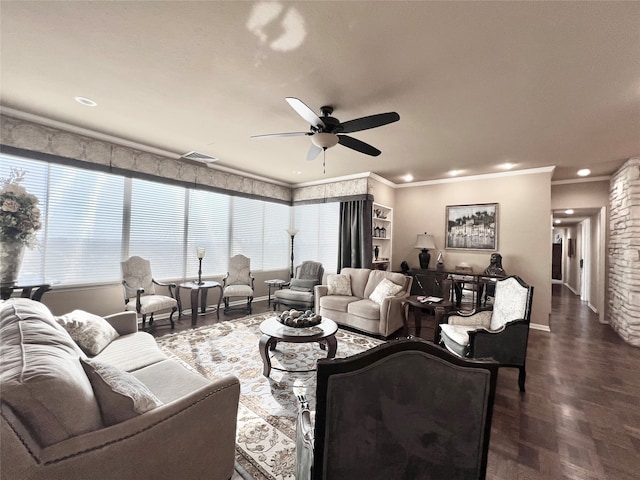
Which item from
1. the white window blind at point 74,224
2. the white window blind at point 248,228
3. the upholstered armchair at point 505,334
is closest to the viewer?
the upholstered armchair at point 505,334

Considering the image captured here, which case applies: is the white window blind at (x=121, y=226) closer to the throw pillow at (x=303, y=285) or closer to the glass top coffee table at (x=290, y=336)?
the throw pillow at (x=303, y=285)

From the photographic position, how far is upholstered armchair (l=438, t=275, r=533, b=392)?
8.24ft

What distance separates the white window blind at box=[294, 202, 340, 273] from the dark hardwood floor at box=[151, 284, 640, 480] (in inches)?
133

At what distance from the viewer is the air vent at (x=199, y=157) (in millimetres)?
4398

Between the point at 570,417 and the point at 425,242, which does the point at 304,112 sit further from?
the point at 425,242

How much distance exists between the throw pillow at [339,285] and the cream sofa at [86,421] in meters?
3.27

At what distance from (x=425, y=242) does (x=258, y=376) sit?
4.11 metres

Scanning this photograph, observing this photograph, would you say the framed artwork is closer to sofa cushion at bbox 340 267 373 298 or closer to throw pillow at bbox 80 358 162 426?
sofa cushion at bbox 340 267 373 298

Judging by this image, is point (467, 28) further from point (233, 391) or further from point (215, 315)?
point (215, 315)

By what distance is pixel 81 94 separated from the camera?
8.91 ft

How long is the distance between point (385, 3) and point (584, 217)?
8.23m

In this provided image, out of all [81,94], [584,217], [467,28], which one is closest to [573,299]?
[584,217]

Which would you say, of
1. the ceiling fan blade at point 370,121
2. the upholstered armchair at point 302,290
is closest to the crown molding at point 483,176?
the upholstered armchair at point 302,290

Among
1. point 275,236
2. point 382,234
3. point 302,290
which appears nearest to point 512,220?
point 382,234
